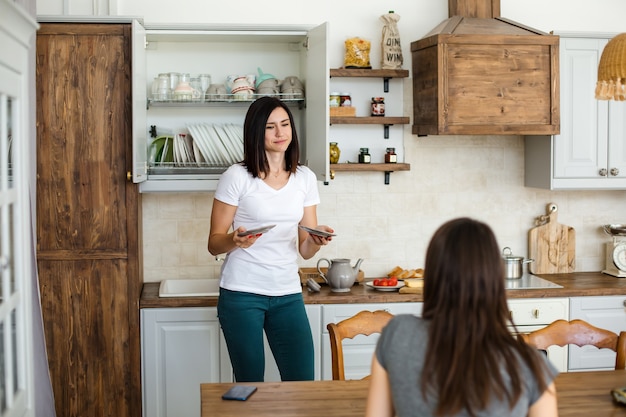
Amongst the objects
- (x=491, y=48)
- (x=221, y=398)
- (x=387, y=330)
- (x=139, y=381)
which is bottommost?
(x=139, y=381)

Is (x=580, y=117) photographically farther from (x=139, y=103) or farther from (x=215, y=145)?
(x=139, y=103)

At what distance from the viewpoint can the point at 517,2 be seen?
4.57 metres

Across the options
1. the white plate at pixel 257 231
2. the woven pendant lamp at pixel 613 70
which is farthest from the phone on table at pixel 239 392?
the woven pendant lamp at pixel 613 70

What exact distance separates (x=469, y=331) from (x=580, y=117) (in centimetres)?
301

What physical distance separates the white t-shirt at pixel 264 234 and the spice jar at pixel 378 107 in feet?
4.21

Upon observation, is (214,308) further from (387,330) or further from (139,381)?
(387,330)

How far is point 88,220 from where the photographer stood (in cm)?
389

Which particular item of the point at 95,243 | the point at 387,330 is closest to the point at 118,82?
the point at 95,243

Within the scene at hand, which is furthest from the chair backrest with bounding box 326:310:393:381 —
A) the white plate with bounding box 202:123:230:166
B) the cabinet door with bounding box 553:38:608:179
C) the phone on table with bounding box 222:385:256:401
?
the cabinet door with bounding box 553:38:608:179

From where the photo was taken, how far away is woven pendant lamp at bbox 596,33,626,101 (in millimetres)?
2355

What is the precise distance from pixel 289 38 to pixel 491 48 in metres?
0.99

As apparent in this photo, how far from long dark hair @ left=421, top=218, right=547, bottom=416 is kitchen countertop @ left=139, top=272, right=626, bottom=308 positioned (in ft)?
7.71

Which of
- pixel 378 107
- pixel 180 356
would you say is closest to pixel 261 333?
pixel 180 356

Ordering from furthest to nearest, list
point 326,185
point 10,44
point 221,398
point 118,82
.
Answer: point 326,185
point 118,82
point 221,398
point 10,44
